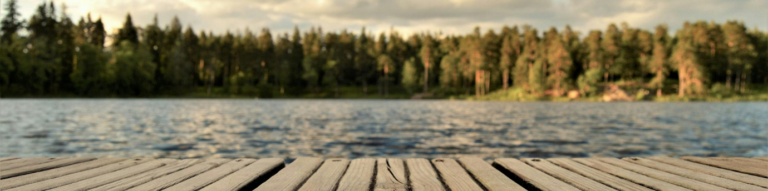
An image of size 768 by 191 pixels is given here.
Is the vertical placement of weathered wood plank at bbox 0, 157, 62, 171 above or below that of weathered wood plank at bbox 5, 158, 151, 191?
below

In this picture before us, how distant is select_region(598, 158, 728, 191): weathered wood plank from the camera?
367cm

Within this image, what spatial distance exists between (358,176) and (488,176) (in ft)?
3.47

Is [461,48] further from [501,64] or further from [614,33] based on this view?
[614,33]

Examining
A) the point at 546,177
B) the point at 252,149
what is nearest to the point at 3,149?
the point at 252,149

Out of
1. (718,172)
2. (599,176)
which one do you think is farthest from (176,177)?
(718,172)

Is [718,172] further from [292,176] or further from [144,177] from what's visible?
[144,177]

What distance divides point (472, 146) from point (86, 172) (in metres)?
11.1

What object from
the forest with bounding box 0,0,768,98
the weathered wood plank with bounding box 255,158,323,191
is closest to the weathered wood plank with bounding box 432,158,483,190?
Answer: the weathered wood plank with bounding box 255,158,323,191

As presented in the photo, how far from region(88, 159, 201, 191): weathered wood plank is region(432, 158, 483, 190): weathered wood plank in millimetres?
2318

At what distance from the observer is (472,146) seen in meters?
14.1

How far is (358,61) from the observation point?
349ft

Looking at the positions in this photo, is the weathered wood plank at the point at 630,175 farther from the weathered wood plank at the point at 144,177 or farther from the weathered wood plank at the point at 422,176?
the weathered wood plank at the point at 144,177

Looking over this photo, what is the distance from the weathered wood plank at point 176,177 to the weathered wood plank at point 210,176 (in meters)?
0.07

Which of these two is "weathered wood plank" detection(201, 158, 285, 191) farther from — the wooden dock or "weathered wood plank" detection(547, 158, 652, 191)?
"weathered wood plank" detection(547, 158, 652, 191)
